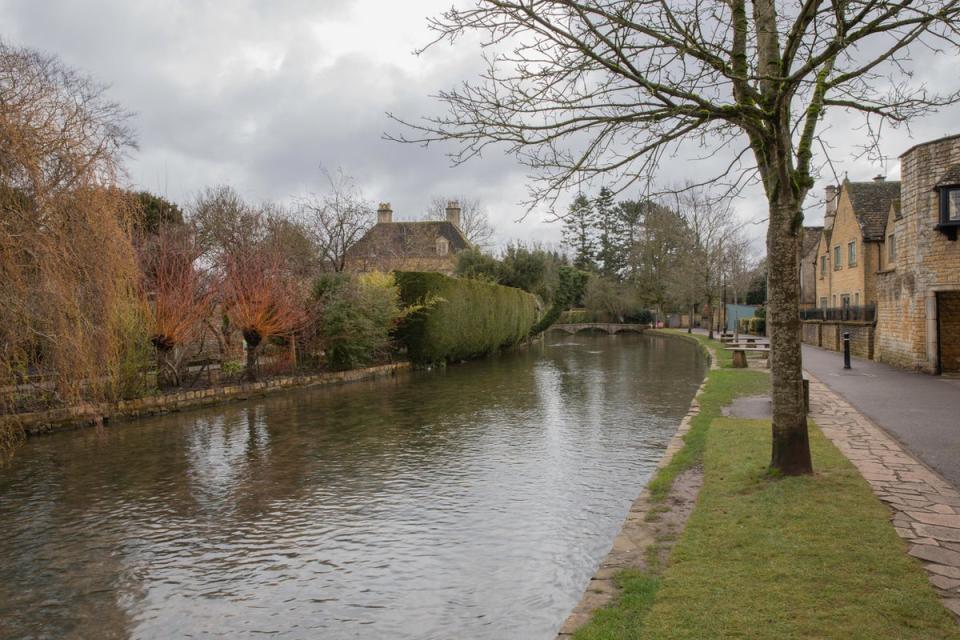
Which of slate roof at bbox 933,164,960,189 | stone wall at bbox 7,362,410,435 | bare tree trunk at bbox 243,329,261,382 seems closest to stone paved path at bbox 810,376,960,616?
slate roof at bbox 933,164,960,189

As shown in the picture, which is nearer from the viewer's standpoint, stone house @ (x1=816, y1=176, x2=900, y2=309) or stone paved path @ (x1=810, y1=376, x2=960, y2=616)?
stone paved path @ (x1=810, y1=376, x2=960, y2=616)

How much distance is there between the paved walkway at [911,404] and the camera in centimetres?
848

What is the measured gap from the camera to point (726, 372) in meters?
20.1

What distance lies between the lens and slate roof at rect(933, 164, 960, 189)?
1705 cm

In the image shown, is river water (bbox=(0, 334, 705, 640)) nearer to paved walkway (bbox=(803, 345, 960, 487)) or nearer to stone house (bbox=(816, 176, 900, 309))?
paved walkway (bbox=(803, 345, 960, 487))

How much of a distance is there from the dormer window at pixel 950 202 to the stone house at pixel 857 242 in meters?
13.8

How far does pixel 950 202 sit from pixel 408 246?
31426mm

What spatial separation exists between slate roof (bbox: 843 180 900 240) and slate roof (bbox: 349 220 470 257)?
80.3 feet

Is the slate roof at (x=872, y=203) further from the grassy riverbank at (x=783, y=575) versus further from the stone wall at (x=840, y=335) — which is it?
the grassy riverbank at (x=783, y=575)

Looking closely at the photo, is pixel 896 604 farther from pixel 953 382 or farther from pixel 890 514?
pixel 953 382

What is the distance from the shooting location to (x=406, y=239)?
136 ft

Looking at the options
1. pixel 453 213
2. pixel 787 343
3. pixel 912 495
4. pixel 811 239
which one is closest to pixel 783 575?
pixel 912 495

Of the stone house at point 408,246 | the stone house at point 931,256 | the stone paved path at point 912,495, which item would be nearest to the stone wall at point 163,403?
the stone house at point 408,246

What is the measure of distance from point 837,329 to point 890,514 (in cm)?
2569
